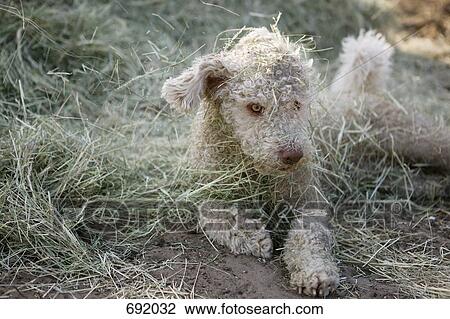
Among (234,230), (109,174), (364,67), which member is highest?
(364,67)

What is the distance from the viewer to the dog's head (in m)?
2.75

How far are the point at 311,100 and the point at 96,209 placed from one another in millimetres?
1088

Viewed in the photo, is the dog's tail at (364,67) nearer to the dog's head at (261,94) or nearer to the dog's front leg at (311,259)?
the dog's head at (261,94)

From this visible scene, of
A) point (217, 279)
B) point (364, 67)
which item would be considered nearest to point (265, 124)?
point (217, 279)

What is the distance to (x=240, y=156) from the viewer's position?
118 inches

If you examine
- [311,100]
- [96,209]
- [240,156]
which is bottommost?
[96,209]

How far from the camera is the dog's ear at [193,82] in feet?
9.38

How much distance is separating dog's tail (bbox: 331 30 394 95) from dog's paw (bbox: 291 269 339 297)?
1721 millimetres

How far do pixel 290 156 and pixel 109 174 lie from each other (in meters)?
0.99

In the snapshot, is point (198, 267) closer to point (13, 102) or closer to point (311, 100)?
point (311, 100)

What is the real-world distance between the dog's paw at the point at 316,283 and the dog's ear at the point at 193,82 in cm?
84

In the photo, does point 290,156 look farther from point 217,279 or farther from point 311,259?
point 217,279

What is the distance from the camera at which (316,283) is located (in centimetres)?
260
